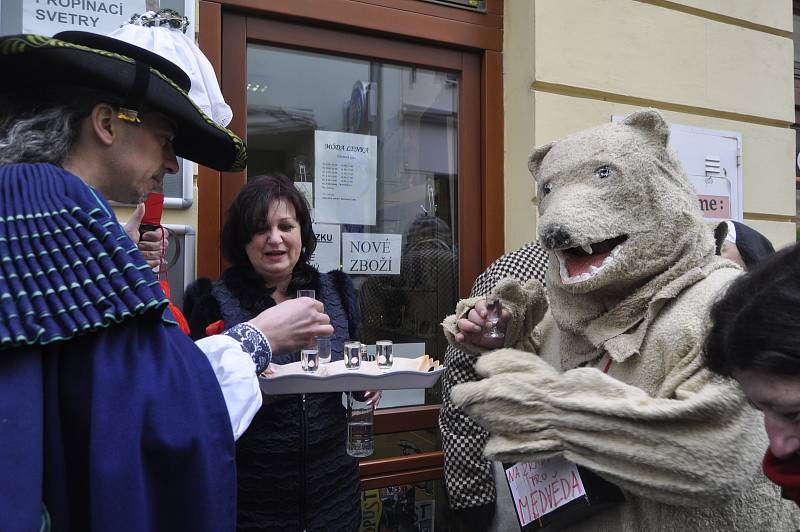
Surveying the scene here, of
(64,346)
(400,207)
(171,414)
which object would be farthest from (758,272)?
(400,207)

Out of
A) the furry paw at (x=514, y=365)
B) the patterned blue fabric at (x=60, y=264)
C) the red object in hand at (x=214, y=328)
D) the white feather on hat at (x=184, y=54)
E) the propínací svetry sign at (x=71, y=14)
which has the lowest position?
the furry paw at (x=514, y=365)

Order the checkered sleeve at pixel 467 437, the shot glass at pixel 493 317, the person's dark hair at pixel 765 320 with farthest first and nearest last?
1. the checkered sleeve at pixel 467 437
2. the shot glass at pixel 493 317
3. the person's dark hair at pixel 765 320

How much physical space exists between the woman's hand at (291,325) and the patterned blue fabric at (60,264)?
1.33ft

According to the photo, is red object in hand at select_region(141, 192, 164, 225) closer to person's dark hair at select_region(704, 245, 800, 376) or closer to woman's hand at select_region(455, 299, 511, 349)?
woman's hand at select_region(455, 299, 511, 349)

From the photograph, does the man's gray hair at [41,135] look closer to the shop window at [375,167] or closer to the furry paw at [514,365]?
the furry paw at [514,365]

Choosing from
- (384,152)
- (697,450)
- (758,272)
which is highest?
(384,152)

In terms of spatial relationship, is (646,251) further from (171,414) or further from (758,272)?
(171,414)

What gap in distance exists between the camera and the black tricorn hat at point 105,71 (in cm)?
109

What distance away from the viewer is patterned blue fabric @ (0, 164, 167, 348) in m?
0.92

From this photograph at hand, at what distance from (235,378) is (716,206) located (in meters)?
3.37

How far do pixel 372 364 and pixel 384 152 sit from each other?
1.57 m

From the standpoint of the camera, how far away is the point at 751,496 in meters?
1.16

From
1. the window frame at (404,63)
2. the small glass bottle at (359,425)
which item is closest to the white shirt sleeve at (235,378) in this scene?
the small glass bottle at (359,425)

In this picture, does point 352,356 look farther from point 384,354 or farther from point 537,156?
point 537,156
